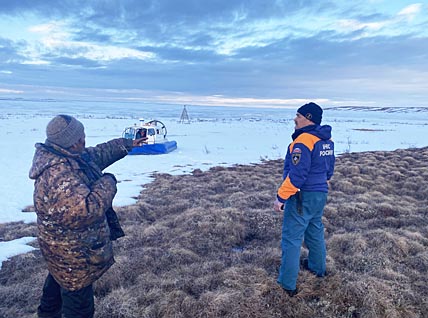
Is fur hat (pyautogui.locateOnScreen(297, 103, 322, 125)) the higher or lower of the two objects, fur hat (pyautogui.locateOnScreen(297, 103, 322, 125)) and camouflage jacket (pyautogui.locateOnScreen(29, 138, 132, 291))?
the higher

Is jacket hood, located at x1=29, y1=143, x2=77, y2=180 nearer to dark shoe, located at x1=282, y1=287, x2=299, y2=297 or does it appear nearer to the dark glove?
the dark glove

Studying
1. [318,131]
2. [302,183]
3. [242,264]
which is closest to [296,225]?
[302,183]

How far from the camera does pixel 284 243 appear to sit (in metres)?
3.80

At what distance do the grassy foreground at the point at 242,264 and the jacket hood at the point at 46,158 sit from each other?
180 cm

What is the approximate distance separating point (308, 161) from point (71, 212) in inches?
84.6

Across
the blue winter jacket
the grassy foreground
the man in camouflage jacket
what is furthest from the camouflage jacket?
the blue winter jacket

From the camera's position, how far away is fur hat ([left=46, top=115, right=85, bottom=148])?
2803 millimetres

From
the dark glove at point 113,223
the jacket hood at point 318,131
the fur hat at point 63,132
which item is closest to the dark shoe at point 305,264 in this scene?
the jacket hood at point 318,131

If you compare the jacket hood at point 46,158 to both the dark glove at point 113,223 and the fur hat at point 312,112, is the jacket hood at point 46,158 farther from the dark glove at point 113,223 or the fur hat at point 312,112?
the fur hat at point 312,112

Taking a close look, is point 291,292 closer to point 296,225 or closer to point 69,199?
point 296,225

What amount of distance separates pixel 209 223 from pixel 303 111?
3.22 m

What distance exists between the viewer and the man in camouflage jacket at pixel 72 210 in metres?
2.72

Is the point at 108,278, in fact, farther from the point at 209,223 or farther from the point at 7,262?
the point at 209,223

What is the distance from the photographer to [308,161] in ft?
11.5
